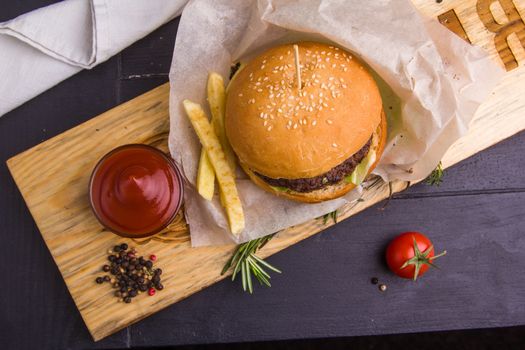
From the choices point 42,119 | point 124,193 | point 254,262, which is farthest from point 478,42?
point 42,119

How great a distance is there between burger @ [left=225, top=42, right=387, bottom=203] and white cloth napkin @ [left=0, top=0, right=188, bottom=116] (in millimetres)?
651

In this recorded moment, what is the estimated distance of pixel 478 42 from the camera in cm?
258

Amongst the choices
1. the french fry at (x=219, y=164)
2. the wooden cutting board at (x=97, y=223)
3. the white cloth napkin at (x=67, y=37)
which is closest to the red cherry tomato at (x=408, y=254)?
the wooden cutting board at (x=97, y=223)

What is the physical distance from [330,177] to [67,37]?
1374 mm

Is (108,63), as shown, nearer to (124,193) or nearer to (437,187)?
(124,193)

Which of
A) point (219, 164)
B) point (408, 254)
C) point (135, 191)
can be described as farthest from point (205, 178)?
point (408, 254)

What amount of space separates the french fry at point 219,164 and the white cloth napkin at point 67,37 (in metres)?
0.53

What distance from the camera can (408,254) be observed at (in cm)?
249

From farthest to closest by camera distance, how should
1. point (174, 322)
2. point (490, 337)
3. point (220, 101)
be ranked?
Result: point (490, 337) → point (174, 322) → point (220, 101)

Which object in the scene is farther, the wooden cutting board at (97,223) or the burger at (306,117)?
the wooden cutting board at (97,223)

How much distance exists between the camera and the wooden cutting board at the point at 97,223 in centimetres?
245

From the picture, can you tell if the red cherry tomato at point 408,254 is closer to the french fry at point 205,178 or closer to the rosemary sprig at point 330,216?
the rosemary sprig at point 330,216

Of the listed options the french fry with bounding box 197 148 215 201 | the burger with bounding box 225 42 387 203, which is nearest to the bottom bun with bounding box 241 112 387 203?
the burger with bounding box 225 42 387 203

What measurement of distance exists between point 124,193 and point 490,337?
2.40 m
